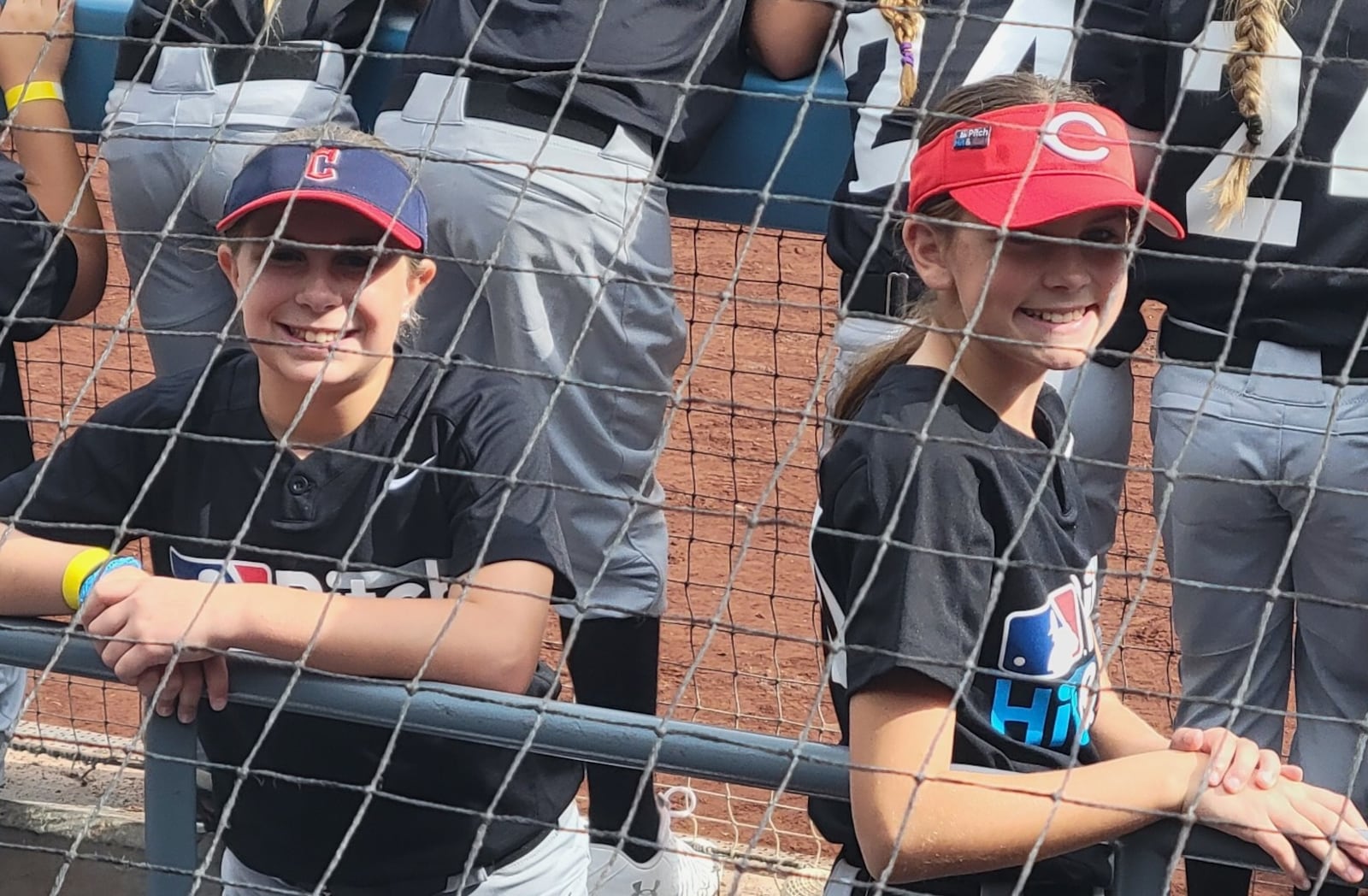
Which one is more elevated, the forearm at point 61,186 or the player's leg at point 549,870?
the forearm at point 61,186

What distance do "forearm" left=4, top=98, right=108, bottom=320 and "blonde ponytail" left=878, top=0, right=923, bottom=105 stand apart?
1235 millimetres

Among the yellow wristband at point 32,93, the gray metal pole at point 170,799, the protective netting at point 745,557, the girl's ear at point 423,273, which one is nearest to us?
the gray metal pole at point 170,799

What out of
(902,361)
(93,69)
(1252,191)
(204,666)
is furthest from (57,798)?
(1252,191)

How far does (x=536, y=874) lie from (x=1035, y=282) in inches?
34.6

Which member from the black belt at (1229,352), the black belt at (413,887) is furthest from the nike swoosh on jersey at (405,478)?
the black belt at (1229,352)

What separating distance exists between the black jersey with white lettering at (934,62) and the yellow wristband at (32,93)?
1258mm

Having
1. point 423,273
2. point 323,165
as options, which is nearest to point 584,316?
point 423,273

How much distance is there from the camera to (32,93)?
257 centimetres

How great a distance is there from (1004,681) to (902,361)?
340 millimetres

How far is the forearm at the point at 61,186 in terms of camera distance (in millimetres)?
2498

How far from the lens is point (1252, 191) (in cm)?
214

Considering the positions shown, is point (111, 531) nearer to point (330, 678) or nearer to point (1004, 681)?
point (330, 678)

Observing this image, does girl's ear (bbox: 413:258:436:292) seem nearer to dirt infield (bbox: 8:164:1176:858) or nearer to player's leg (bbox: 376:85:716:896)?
player's leg (bbox: 376:85:716:896)

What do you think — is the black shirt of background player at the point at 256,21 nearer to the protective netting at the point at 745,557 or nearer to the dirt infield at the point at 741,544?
the protective netting at the point at 745,557
